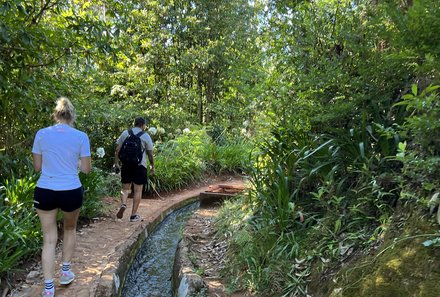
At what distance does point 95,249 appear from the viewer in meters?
5.30

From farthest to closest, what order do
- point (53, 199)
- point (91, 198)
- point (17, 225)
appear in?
point (91, 198) → point (17, 225) → point (53, 199)

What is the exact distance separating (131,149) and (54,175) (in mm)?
2706

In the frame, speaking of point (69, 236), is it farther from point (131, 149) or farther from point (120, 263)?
point (131, 149)

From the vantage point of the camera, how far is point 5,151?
571 centimetres

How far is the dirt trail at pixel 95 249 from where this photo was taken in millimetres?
3960

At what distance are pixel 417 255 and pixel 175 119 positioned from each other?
36.5 feet

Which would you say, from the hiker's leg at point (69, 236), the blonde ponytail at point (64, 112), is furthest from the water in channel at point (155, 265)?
the blonde ponytail at point (64, 112)

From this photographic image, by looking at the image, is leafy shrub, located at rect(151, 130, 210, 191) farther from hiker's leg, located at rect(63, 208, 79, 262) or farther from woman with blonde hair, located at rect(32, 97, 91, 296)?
woman with blonde hair, located at rect(32, 97, 91, 296)

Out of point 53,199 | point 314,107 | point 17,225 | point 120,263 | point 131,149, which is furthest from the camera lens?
point 131,149

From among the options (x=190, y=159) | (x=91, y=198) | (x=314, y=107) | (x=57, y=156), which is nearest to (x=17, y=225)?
(x=57, y=156)

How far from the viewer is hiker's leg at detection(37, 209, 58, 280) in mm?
3695

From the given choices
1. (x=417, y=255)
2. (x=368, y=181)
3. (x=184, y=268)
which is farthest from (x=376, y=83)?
(x=184, y=268)

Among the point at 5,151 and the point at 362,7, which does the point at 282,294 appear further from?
the point at 5,151

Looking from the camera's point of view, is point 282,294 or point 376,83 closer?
point 282,294
